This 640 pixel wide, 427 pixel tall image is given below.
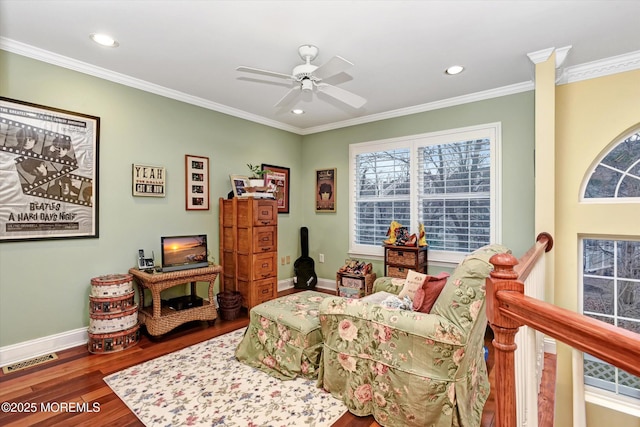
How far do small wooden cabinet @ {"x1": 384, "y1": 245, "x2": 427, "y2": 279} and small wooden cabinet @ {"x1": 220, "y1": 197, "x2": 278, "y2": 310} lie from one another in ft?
4.83

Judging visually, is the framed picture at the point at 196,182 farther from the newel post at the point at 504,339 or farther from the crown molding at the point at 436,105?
the newel post at the point at 504,339

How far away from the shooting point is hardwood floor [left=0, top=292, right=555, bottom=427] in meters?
1.89

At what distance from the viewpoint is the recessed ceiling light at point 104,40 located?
242 cm

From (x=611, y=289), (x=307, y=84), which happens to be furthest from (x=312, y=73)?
(x=611, y=289)

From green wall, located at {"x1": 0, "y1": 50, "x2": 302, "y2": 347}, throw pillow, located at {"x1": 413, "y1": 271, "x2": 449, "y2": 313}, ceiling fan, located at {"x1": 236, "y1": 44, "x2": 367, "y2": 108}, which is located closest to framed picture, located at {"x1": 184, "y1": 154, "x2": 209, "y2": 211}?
green wall, located at {"x1": 0, "y1": 50, "x2": 302, "y2": 347}

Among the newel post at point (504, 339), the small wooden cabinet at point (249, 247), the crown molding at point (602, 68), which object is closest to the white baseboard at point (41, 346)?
the small wooden cabinet at point (249, 247)

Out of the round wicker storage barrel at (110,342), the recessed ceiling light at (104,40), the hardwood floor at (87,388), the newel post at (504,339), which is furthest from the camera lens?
the round wicker storage barrel at (110,342)

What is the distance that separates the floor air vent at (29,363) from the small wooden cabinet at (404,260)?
3.47m

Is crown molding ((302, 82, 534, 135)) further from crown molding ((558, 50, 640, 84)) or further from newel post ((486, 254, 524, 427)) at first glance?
newel post ((486, 254, 524, 427))

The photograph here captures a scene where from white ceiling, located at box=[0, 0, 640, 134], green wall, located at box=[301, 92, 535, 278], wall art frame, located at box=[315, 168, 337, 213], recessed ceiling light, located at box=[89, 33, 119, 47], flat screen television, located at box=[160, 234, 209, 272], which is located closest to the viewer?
white ceiling, located at box=[0, 0, 640, 134]

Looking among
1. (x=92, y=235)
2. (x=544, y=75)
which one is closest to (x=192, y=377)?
(x=92, y=235)

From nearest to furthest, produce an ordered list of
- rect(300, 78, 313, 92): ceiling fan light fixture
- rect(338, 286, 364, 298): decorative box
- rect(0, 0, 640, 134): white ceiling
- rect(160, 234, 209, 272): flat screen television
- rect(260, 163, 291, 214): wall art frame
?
rect(0, 0, 640, 134): white ceiling, rect(300, 78, 313, 92): ceiling fan light fixture, rect(160, 234, 209, 272): flat screen television, rect(338, 286, 364, 298): decorative box, rect(260, 163, 291, 214): wall art frame

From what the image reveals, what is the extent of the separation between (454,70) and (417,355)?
2.68 meters

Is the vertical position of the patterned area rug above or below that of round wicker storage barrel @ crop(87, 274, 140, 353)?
below
